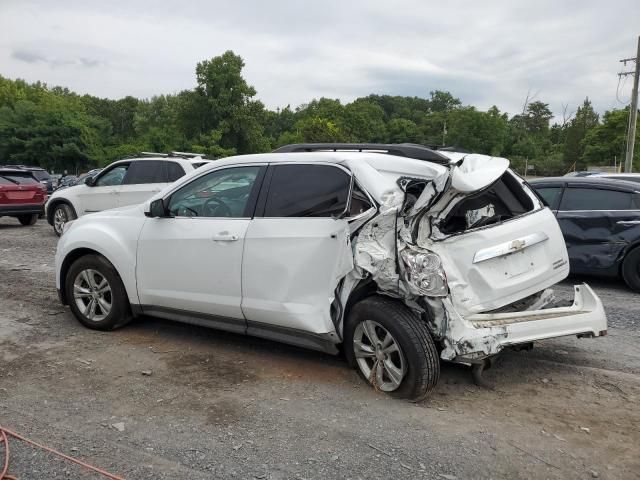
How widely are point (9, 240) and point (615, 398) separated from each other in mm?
11961

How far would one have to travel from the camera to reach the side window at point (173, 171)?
34.6ft

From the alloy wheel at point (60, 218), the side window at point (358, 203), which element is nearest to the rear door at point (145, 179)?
the alloy wheel at point (60, 218)

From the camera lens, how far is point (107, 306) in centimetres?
540

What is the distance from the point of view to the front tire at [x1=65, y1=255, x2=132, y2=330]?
5320mm

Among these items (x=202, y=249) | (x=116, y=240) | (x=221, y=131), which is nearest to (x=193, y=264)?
(x=202, y=249)

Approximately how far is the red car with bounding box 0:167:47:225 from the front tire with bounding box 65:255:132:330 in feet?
32.1

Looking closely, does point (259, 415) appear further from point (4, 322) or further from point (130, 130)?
point (130, 130)

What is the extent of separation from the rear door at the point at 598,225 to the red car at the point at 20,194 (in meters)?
12.5

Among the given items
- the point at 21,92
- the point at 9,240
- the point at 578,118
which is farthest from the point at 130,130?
the point at 9,240

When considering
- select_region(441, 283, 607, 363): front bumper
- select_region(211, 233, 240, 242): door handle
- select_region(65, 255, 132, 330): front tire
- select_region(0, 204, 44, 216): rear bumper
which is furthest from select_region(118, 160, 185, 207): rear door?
select_region(441, 283, 607, 363): front bumper

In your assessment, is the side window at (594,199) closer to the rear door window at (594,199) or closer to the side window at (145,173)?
the rear door window at (594,199)

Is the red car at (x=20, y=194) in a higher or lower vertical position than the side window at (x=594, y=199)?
lower

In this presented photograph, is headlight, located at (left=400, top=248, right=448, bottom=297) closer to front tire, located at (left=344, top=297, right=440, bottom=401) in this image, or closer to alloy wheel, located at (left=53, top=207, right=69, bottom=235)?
front tire, located at (left=344, top=297, right=440, bottom=401)

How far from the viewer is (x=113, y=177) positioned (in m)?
Answer: 11.6
